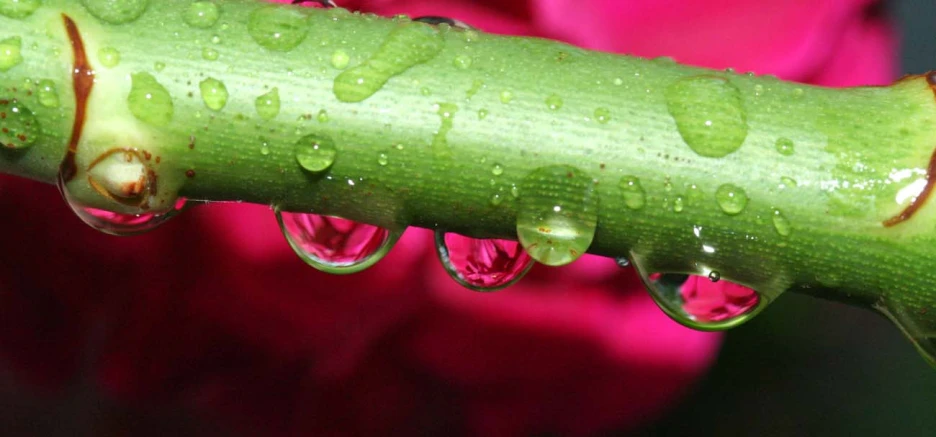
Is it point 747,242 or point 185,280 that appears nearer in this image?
point 747,242

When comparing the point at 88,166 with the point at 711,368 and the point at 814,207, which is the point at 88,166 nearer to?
the point at 814,207

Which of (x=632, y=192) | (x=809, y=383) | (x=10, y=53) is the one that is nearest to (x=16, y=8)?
(x=10, y=53)

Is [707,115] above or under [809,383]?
above

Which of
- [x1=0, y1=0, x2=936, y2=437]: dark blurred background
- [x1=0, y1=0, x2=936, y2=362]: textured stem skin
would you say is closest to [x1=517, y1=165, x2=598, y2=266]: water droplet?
[x1=0, y1=0, x2=936, y2=362]: textured stem skin

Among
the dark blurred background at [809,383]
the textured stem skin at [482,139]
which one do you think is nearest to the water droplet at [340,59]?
the textured stem skin at [482,139]

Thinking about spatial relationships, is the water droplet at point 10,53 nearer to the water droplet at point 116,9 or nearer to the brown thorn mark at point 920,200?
the water droplet at point 116,9

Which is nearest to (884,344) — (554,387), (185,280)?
(554,387)

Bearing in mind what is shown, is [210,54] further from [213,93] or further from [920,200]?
[920,200]
